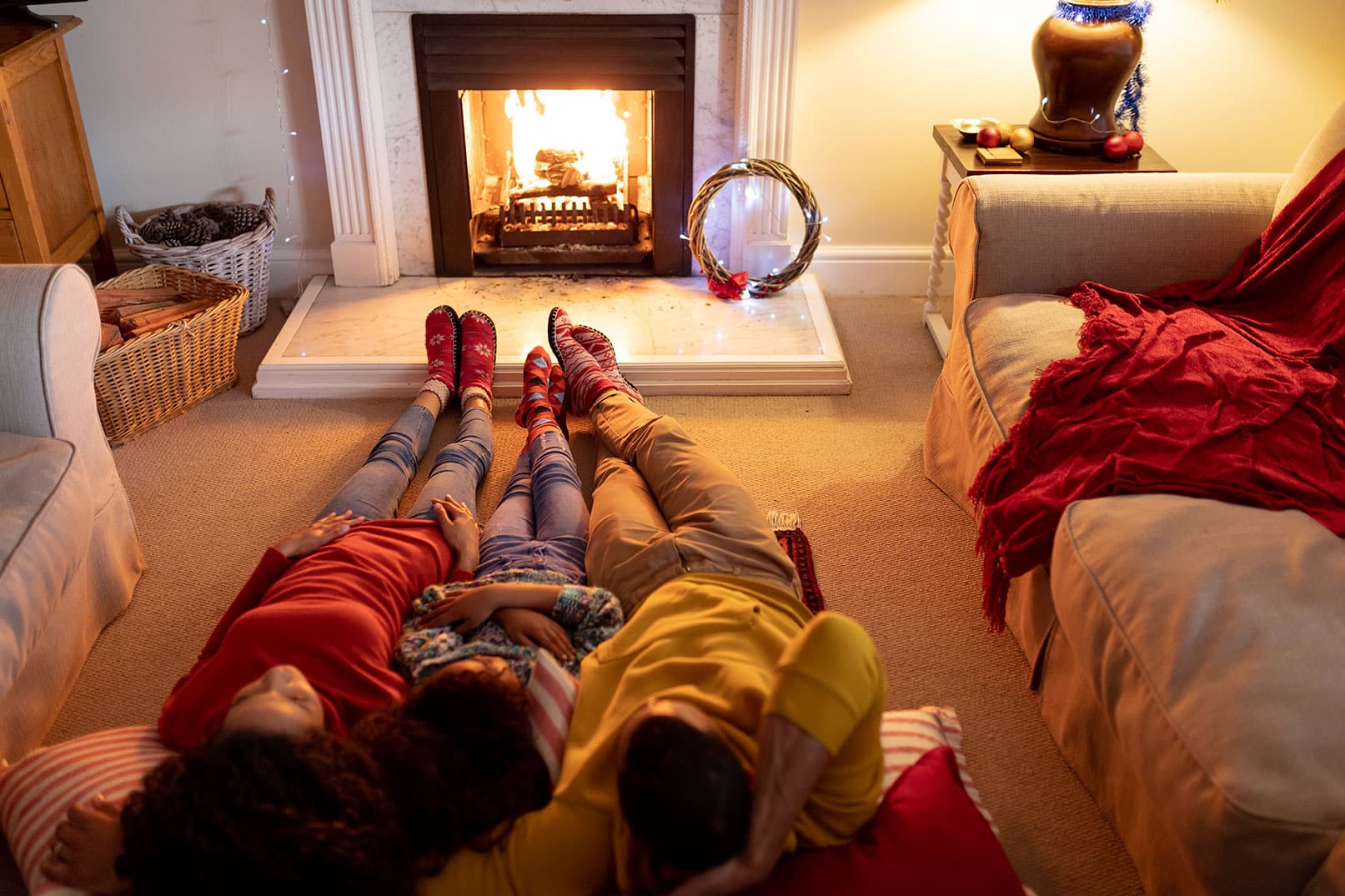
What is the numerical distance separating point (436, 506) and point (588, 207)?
4.99 feet

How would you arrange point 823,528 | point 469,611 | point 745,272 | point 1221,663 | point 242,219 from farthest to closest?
point 745,272
point 242,219
point 823,528
point 469,611
point 1221,663

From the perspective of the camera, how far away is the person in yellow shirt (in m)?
1.11

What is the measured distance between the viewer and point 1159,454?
5.64ft

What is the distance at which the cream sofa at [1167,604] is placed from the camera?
1.22m

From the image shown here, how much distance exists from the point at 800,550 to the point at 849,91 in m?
1.47

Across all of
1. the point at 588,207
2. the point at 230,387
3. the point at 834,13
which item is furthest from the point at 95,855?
the point at 834,13

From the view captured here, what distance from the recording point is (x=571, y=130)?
3221mm

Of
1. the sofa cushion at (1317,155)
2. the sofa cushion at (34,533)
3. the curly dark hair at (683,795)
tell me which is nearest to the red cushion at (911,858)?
the curly dark hair at (683,795)

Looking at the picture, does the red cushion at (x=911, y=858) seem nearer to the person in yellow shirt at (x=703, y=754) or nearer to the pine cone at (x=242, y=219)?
the person in yellow shirt at (x=703, y=754)

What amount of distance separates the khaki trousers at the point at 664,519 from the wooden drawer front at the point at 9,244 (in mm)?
1548

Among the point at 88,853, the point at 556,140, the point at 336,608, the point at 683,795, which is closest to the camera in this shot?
the point at 683,795

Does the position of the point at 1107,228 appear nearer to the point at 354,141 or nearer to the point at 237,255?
the point at 354,141

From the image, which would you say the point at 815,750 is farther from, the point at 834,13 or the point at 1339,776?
the point at 834,13

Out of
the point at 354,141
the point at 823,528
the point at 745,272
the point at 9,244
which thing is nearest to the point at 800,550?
the point at 823,528
